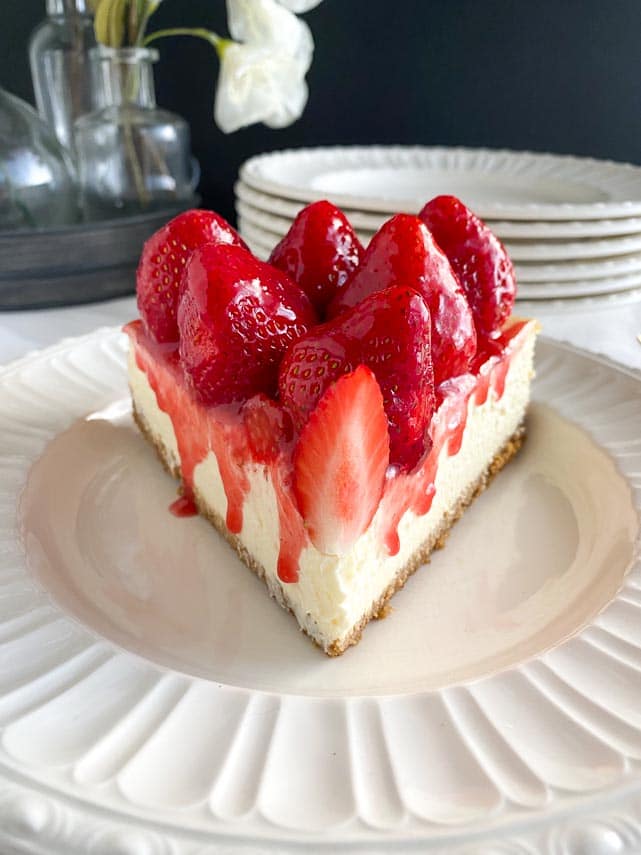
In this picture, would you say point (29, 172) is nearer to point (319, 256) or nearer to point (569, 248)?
point (319, 256)

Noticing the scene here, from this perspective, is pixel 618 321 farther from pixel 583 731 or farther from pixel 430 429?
pixel 583 731

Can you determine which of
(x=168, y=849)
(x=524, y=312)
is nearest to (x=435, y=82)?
(x=524, y=312)

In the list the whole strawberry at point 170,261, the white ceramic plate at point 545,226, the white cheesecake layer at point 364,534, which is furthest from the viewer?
the white ceramic plate at point 545,226

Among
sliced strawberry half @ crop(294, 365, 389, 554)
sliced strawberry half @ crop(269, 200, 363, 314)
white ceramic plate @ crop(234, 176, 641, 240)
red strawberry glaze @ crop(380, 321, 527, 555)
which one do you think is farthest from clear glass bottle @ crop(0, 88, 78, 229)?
sliced strawberry half @ crop(294, 365, 389, 554)

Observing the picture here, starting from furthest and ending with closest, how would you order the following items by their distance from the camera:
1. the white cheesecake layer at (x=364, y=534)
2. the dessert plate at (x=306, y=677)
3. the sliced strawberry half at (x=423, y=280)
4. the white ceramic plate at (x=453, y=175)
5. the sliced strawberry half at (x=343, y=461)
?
the white ceramic plate at (x=453, y=175) → the sliced strawberry half at (x=423, y=280) → the white cheesecake layer at (x=364, y=534) → the sliced strawberry half at (x=343, y=461) → the dessert plate at (x=306, y=677)

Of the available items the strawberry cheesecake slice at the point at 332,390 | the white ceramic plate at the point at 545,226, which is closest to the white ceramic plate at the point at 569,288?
the white ceramic plate at the point at 545,226

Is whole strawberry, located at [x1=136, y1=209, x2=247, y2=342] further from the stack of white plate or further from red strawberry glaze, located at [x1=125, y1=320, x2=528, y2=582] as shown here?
the stack of white plate

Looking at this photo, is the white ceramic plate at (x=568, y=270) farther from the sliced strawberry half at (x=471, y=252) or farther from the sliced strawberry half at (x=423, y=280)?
the sliced strawberry half at (x=423, y=280)
